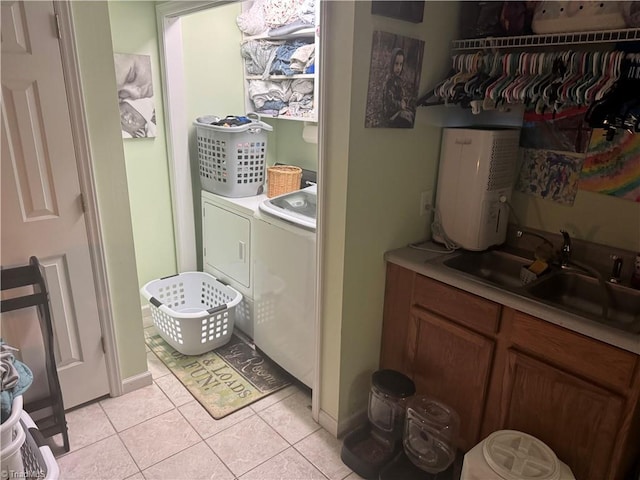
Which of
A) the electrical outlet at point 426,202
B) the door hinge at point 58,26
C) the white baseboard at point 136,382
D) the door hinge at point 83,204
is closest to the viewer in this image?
the door hinge at point 58,26

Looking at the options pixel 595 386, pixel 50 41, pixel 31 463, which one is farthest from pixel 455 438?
pixel 50 41

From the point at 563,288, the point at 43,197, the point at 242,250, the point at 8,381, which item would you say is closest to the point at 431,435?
the point at 563,288

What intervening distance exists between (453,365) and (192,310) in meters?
1.86

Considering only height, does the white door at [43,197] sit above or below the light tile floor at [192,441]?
above

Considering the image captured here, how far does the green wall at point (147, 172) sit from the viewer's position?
2605 mm

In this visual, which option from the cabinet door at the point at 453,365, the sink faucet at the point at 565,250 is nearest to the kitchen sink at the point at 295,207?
the cabinet door at the point at 453,365

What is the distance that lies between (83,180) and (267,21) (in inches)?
60.5

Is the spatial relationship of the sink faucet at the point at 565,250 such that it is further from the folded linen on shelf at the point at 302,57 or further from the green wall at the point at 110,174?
the green wall at the point at 110,174

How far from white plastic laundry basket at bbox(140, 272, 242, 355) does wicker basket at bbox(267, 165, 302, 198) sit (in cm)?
70

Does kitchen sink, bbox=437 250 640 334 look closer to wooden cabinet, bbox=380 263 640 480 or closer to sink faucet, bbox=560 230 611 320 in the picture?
sink faucet, bbox=560 230 611 320

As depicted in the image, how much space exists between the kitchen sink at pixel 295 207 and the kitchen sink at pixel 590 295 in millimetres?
1030

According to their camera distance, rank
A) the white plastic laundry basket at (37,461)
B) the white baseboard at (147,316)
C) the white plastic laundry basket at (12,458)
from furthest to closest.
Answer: the white baseboard at (147,316) < the white plastic laundry basket at (37,461) < the white plastic laundry basket at (12,458)

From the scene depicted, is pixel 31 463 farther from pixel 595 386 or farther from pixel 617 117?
pixel 617 117

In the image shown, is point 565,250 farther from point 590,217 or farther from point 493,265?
point 493,265
